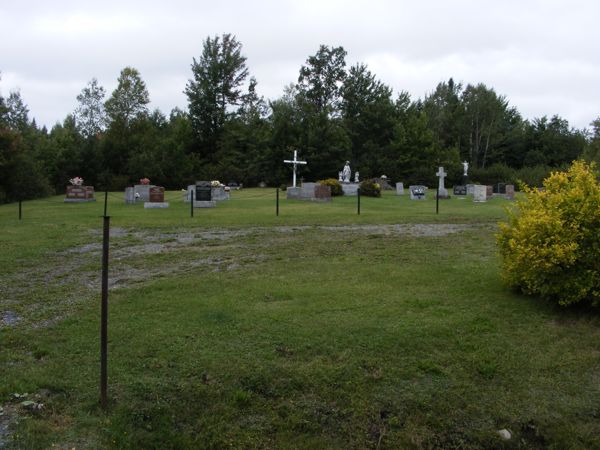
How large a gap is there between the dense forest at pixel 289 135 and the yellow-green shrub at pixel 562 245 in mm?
36850

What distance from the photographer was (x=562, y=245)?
19.3 feet

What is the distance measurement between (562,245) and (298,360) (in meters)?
3.29

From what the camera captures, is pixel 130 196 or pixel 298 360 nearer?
pixel 298 360

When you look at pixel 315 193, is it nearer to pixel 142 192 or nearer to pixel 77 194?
pixel 142 192

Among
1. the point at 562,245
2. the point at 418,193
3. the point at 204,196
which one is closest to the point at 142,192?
the point at 204,196

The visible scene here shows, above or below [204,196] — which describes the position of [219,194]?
above

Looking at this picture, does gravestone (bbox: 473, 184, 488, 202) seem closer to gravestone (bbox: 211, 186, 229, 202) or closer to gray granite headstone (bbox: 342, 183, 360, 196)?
gray granite headstone (bbox: 342, 183, 360, 196)

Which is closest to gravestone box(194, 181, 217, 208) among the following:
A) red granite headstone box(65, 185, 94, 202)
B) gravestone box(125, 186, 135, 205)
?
gravestone box(125, 186, 135, 205)

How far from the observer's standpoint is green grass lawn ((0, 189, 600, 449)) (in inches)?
158

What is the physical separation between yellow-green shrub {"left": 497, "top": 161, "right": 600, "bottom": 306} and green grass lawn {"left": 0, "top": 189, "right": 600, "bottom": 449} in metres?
0.28

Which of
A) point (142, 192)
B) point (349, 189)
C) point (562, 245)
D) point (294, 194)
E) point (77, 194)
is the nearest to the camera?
point (562, 245)

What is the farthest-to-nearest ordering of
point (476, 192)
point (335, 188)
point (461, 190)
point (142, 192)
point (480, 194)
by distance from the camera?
point (461, 190) < point (335, 188) < point (476, 192) < point (480, 194) < point (142, 192)

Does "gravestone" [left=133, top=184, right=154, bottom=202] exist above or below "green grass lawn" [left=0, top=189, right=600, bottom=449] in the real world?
above

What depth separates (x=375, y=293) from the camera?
6.82 meters
